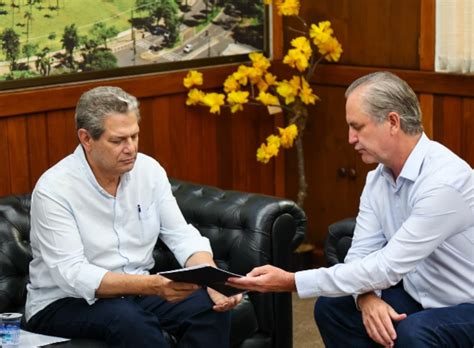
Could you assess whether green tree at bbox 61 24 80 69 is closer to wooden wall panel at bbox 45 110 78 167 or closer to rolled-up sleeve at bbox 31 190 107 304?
wooden wall panel at bbox 45 110 78 167

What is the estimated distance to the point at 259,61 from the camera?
524 centimetres

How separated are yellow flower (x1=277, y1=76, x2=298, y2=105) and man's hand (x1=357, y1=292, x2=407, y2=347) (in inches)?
82.7

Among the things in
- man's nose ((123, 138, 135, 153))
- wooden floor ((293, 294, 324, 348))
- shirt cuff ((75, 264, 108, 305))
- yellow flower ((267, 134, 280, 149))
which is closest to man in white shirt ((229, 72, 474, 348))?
shirt cuff ((75, 264, 108, 305))

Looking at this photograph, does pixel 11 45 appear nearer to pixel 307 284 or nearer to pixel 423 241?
pixel 307 284

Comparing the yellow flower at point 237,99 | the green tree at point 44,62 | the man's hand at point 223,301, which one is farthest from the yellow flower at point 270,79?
the man's hand at point 223,301

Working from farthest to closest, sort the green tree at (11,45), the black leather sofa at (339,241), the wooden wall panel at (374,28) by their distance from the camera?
the wooden wall panel at (374,28), the green tree at (11,45), the black leather sofa at (339,241)

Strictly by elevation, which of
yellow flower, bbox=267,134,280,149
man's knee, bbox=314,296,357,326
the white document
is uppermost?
yellow flower, bbox=267,134,280,149

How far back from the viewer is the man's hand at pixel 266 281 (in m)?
3.20

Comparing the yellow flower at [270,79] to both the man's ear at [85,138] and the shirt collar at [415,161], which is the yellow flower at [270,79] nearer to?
the man's ear at [85,138]

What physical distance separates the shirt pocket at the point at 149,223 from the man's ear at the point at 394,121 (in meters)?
1.00

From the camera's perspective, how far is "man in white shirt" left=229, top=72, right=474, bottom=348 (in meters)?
3.06

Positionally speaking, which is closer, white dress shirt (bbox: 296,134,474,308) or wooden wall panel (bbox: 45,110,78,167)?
white dress shirt (bbox: 296,134,474,308)

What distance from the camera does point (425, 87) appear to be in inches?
194

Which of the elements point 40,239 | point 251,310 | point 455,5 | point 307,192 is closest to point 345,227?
point 251,310
